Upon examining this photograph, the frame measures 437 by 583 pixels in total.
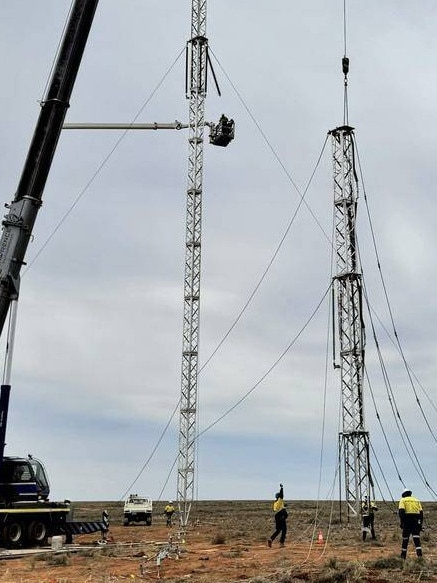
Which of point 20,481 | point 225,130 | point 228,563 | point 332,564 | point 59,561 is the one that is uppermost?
point 225,130

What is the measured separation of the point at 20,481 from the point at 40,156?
42.2ft

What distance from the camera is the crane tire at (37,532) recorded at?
25391 mm

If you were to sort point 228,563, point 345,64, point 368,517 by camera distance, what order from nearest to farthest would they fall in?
point 228,563
point 368,517
point 345,64

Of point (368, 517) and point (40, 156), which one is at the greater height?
point (40, 156)

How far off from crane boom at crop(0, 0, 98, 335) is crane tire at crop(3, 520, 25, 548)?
9937 millimetres

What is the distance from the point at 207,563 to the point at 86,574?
373cm

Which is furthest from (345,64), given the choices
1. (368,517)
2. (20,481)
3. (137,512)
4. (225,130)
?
(137,512)

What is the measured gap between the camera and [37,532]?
2569cm

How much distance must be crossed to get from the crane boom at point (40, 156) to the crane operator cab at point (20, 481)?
959 centimetres

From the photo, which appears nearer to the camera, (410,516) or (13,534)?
(410,516)

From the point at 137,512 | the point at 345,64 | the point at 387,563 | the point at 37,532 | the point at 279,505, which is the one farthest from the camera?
the point at 137,512

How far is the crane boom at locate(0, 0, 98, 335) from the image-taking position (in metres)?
18.2

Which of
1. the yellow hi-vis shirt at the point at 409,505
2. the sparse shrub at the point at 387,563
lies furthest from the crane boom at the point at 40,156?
the yellow hi-vis shirt at the point at 409,505

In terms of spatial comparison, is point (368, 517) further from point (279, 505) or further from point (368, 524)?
point (279, 505)
